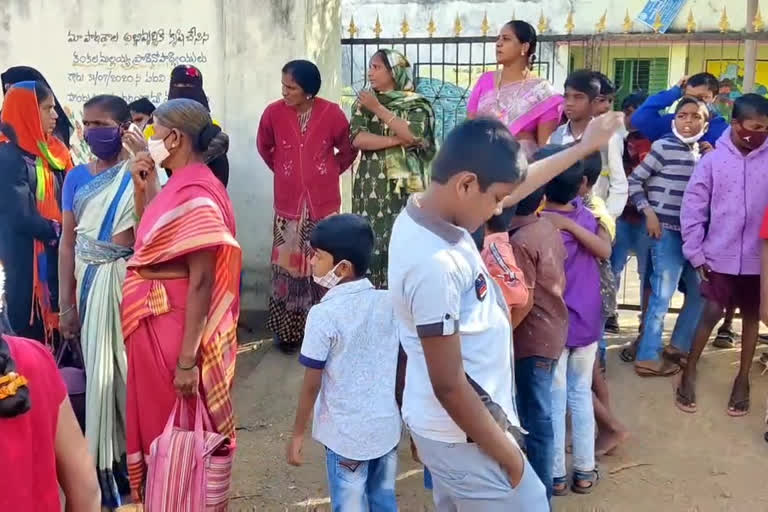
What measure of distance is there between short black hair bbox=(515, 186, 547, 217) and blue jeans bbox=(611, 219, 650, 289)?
7.62ft

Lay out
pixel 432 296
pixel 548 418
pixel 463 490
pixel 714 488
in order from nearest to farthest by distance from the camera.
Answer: pixel 432 296 < pixel 463 490 < pixel 548 418 < pixel 714 488

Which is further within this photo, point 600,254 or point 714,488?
point 714,488

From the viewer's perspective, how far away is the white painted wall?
590 inches

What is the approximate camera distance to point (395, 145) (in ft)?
17.3

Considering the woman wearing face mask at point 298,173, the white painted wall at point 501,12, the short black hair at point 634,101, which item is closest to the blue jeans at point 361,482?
the woman wearing face mask at point 298,173

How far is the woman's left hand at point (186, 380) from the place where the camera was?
3.23 metres

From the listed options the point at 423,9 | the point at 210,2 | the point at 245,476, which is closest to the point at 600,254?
the point at 245,476

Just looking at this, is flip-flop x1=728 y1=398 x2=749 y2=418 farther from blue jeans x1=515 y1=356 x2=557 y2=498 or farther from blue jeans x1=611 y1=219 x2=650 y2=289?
blue jeans x1=515 y1=356 x2=557 y2=498

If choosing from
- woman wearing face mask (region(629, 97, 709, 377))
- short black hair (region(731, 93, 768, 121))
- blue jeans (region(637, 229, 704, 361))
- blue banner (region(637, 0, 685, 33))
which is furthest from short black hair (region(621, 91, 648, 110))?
blue banner (region(637, 0, 685, 33))

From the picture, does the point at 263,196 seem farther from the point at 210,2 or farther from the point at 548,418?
the point at 548,418

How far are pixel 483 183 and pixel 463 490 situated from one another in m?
0.84

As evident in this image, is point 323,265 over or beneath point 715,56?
beneath

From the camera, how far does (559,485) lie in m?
3.87

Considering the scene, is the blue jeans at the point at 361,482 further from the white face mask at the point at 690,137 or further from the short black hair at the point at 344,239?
the white face mask at the point at 690,137
